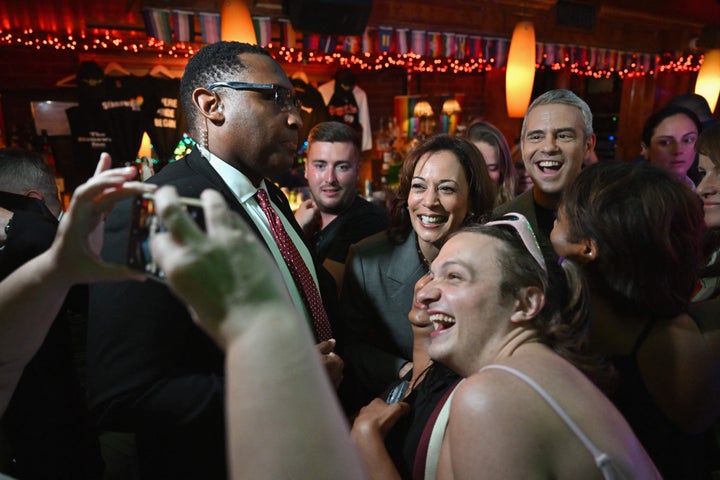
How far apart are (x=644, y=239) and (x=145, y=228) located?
119 centimetres

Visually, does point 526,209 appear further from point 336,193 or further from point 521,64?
point 521,64

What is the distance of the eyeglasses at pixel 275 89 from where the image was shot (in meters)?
1.48

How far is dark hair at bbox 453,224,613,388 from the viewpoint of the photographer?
1.12m

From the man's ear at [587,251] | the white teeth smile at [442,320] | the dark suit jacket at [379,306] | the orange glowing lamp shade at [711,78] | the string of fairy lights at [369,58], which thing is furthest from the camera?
the orange glowing lamp shade at [711,78]

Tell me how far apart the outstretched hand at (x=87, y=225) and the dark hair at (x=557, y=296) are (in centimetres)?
84

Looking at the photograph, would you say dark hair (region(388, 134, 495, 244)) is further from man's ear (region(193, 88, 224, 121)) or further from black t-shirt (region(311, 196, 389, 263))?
man's ear (region(193, 88, 224, 121))

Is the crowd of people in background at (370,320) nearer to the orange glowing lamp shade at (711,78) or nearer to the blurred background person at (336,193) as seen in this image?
the blurred background person at (336,193)

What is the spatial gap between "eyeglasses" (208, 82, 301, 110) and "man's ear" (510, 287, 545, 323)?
36.5 inches

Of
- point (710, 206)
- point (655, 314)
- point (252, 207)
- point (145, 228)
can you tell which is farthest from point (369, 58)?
point (145, 228)

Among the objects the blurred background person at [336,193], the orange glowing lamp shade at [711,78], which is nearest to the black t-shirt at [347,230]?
the blurred background person at [336,193]

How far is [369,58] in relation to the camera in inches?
241

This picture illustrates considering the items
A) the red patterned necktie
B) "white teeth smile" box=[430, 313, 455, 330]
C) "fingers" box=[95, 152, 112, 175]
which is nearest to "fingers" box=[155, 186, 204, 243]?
"fingers" box=[95, 152, 112, 175]

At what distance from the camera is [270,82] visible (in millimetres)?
1527

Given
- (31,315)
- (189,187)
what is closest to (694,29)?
(189,187)
